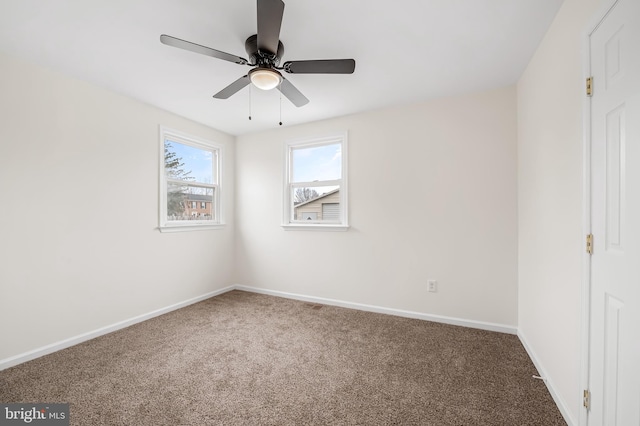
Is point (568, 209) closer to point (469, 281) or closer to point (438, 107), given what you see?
point (469, 281)

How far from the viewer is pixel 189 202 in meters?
3.76

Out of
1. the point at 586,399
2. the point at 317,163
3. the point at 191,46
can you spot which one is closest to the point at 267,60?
the point at 191,46

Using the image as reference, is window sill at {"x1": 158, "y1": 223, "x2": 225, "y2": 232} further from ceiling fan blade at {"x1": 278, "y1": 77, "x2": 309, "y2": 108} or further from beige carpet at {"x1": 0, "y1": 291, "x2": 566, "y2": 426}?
ceiling fan blade at {"x1": 278, "y1": 77, "x2": 309, "y2": 108}

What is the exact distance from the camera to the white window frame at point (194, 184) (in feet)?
10.8

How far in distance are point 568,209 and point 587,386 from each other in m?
0.94

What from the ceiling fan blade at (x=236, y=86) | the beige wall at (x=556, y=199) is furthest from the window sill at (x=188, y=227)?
the beige wall at (x=556, y=199)

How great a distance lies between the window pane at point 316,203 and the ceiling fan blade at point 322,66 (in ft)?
6.24

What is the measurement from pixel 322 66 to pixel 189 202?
2.79 m

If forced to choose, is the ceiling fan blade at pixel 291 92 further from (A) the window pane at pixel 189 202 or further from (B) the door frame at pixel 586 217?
(A) the window pane at pixel 189 202

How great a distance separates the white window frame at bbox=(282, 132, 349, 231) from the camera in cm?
353

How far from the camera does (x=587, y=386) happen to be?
1.37 metres

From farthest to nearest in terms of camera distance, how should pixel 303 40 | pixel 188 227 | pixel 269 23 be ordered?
pixel 188 227
pixel 303 40
pixel 269 23

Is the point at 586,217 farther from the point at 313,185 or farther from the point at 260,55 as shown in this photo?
the point at 313,185

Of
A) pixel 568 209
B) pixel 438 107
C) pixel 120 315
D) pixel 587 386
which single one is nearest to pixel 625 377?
pixel 587 386
